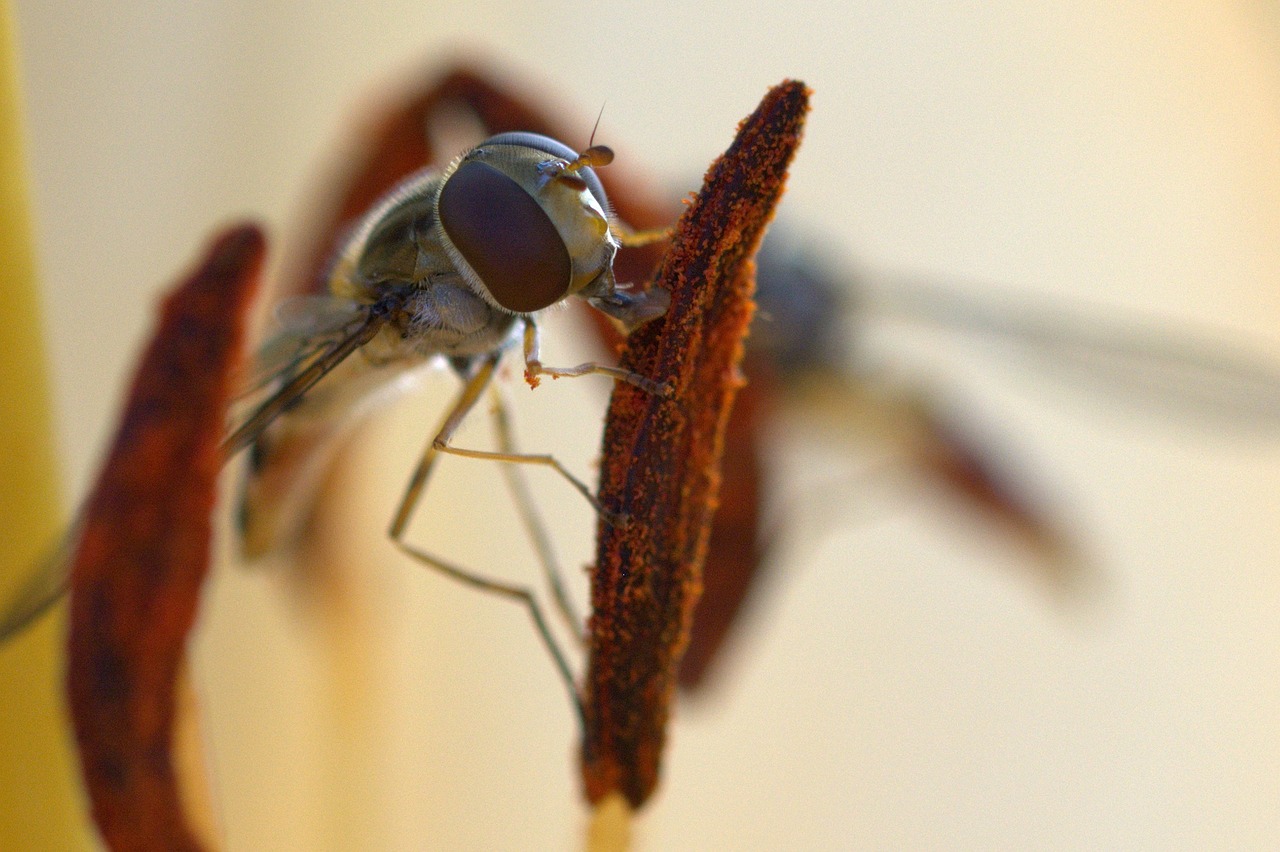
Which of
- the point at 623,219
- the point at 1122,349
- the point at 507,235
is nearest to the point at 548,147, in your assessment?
the point at 507,235

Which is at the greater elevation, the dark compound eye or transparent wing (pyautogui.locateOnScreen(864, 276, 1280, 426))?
the dark compound eye

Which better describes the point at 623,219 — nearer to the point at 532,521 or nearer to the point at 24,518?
the point at 532,521

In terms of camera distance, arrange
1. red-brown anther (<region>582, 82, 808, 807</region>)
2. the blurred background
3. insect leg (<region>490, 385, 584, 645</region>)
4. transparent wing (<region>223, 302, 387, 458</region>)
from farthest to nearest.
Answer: the blurred background
insect leg (<region>490, 385, 584, 645</region>)
transparent wing (<region>223, 302, 387, 458</region>)
red-brown anther (<region>582, 82, 808, 807</region>)

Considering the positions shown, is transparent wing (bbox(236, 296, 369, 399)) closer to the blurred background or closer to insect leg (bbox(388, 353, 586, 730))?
insect leg (bbox(388, 353, 586, 730))

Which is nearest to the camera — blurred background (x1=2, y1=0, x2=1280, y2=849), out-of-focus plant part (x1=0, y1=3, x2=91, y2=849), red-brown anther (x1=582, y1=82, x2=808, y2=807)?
red-brown anther (x1=582, y1=82, x2=808, y2=807)

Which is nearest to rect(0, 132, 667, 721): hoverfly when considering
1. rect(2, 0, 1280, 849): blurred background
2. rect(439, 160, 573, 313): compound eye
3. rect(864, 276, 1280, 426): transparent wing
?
rect(439, 160, 573, 313): compound eye

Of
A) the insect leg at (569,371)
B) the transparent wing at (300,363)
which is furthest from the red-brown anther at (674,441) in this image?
the transparent wing at (300,363)
